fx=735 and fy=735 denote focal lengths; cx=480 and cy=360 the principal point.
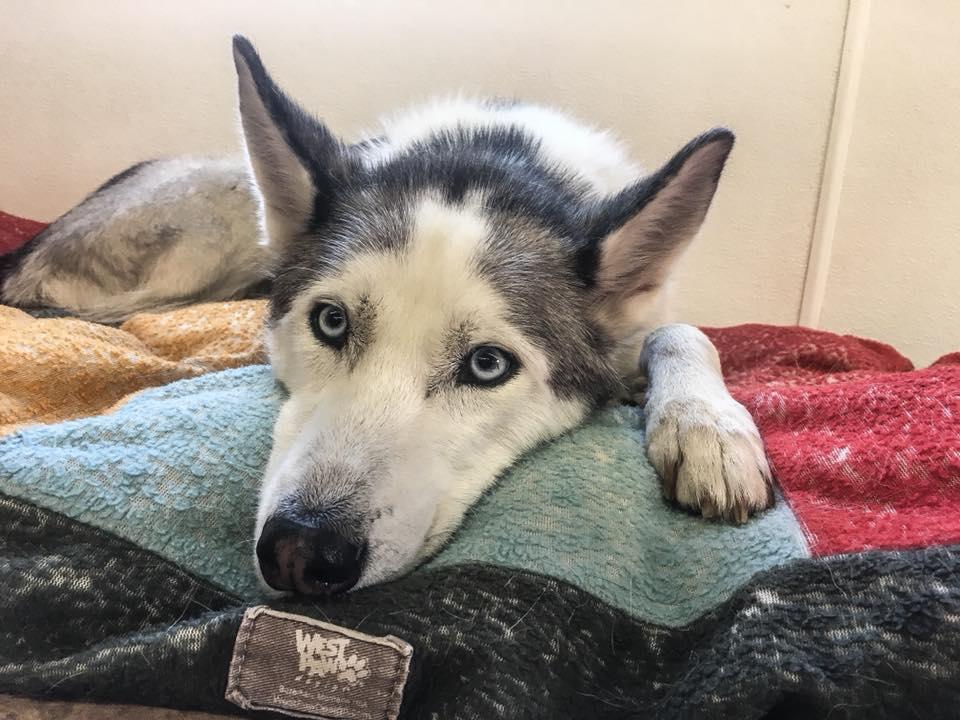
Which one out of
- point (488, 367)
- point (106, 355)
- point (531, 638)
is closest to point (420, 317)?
point (488, 367)

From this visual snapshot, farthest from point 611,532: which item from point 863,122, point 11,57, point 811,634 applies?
point 11,57

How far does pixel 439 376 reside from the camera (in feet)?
5.22

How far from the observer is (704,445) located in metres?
1.44

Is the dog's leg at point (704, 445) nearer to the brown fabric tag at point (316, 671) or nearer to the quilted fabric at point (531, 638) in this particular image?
the quilted fabric at point (531, 638)

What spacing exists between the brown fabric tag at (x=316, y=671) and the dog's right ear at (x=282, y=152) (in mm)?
1182

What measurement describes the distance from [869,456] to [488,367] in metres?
0.79

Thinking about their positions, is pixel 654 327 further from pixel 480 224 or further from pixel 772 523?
pixel 772 523

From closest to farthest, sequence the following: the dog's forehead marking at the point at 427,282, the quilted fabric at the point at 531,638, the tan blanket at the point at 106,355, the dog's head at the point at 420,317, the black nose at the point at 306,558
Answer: the quilted fabric at the point at 531,638
the black nose at the point at 306,558
the dog's head at the point at 420,317
the dog's forehead marking at the point at 427,282
the tan blanket at the point at 106,355

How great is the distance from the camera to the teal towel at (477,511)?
122 cm

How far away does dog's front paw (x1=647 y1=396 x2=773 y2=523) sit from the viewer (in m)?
1.36

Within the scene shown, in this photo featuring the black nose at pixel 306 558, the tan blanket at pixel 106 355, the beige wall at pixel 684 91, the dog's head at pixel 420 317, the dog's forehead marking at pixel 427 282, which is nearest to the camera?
the black nose at pixel 306 558

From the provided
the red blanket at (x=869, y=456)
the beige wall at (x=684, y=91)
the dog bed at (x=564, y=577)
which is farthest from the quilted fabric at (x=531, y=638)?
the beige wall at (x=684, y=91)

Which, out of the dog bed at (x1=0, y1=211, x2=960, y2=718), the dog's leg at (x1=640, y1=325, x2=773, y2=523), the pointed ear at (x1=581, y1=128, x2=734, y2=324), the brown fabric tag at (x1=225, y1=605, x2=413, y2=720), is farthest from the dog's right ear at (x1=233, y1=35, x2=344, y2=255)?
the brown fabric tag at (x1=225, y1=605, x2=413, y2=720)

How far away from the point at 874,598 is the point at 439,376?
90 centimetres
